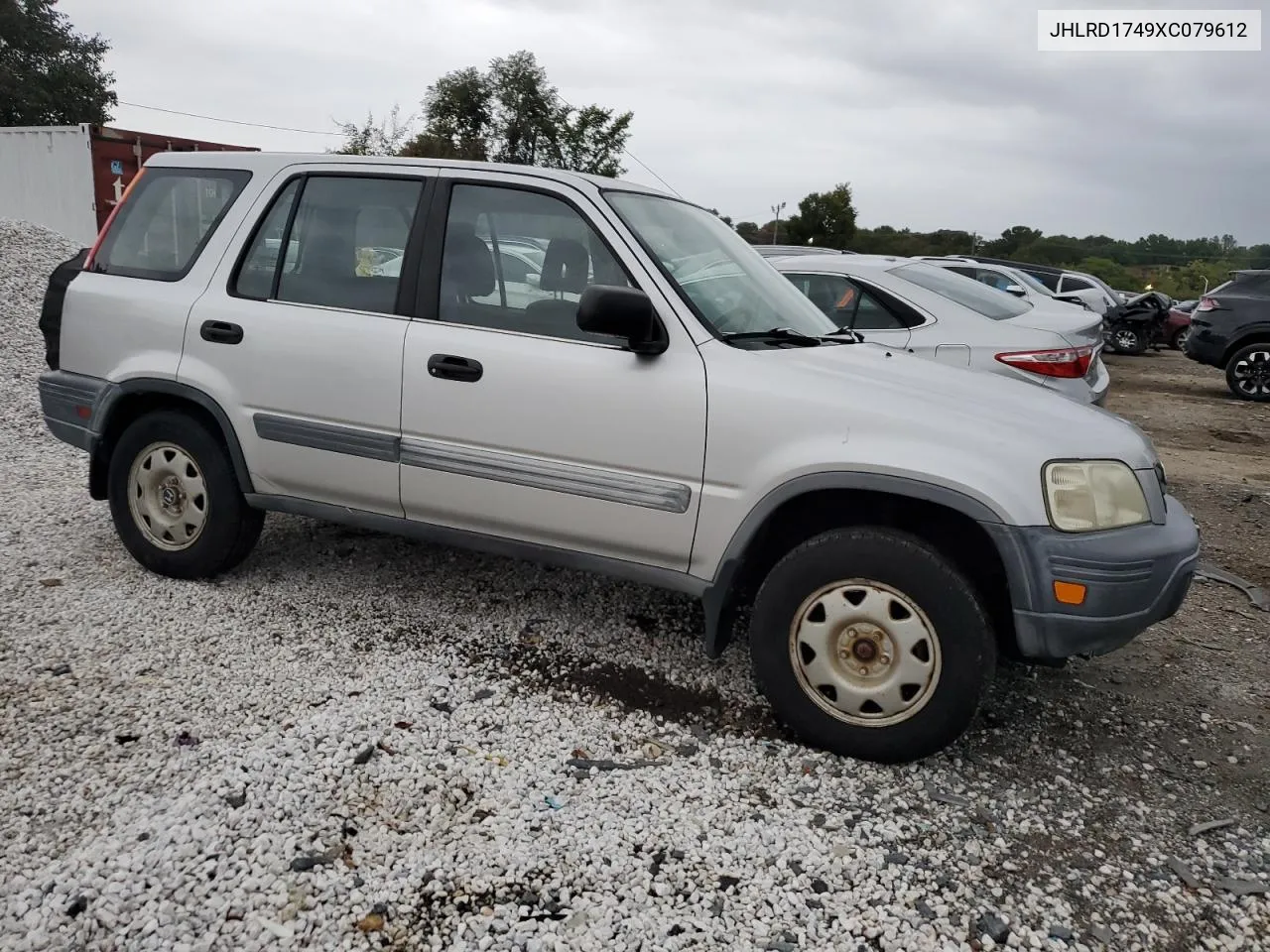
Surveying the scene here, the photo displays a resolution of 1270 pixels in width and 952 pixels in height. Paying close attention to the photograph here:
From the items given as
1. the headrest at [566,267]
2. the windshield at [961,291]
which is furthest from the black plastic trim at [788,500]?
the windshield at [961,291]

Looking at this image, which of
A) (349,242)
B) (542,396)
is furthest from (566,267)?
(349,242)

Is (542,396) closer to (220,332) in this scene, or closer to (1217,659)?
(220,332)

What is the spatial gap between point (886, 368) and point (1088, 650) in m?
1.11

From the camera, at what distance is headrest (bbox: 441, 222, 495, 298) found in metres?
3.56

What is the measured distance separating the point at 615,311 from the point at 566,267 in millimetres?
561

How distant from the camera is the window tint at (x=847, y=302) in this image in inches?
241

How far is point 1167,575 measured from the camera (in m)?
2.88

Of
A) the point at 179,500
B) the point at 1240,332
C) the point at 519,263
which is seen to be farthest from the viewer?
the point at 1240,332

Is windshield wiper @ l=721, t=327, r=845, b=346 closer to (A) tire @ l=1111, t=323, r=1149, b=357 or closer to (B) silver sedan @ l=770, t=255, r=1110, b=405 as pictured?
(B) silver sedan @ l=770, t=255, r=1110, b=405

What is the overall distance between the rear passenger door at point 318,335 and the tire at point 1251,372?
12.1 m

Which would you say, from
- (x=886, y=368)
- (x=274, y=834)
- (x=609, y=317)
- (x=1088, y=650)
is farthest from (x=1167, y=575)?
(x=274, y=834)

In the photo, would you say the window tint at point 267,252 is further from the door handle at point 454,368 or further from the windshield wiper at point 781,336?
the windshield wiper at point 781,336

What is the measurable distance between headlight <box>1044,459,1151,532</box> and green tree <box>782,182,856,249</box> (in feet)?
195

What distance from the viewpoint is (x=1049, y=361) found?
232 inches
